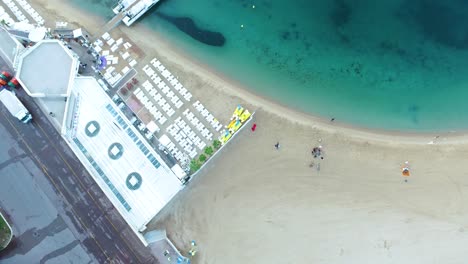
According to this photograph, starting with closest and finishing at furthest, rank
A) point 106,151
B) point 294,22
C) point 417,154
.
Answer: point 106,151 → point 417,154 → point 294,22

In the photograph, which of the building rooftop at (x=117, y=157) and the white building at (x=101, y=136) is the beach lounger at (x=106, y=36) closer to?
the white building at (x=101, y=136)

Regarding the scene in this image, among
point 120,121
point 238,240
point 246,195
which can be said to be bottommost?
point 238,240

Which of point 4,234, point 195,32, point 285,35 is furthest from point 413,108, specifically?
point 4,234

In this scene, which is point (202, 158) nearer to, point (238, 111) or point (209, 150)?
point (209, 150)

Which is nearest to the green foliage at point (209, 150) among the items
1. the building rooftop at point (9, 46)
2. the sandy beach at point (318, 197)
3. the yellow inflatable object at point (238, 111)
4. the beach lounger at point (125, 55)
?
the sandy beach at point (318, 197)

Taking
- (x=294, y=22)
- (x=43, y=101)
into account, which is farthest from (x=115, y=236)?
(x=294, y=22)

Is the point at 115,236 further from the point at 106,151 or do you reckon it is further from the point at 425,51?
the point at 425,51
